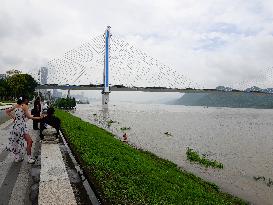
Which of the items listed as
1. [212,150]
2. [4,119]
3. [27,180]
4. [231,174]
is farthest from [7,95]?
[27,180]

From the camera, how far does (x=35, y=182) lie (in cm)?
855

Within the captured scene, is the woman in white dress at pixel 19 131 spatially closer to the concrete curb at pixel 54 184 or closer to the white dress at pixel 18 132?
the white dress at pixel 18 132

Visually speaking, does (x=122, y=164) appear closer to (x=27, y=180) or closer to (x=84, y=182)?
(x=84, y=182)

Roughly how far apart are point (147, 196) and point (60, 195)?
231 centimetres

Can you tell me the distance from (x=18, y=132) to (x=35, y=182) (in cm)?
253

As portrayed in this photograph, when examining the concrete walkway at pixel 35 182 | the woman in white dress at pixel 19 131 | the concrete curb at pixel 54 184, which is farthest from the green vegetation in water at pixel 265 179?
the woman in white dress at pixel 19 131

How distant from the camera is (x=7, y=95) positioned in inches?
3236

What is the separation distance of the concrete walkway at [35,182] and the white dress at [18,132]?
46 centimetres

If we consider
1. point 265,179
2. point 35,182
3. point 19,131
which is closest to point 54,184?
point 35,182

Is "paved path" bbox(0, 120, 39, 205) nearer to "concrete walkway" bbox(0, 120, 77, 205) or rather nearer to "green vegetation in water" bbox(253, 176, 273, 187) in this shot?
"concrete walkway" bbox(0, 120, 77, 205)

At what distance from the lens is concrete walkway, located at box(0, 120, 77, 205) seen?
7.24 meters

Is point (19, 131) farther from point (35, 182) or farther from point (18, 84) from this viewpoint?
point (18, 84)

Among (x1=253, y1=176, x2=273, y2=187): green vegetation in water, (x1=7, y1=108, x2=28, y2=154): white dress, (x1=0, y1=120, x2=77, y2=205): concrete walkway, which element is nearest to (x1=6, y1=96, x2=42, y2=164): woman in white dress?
(x1=7, y1=108, x2=28, y2=154): white dress

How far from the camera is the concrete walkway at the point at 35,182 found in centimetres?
724
